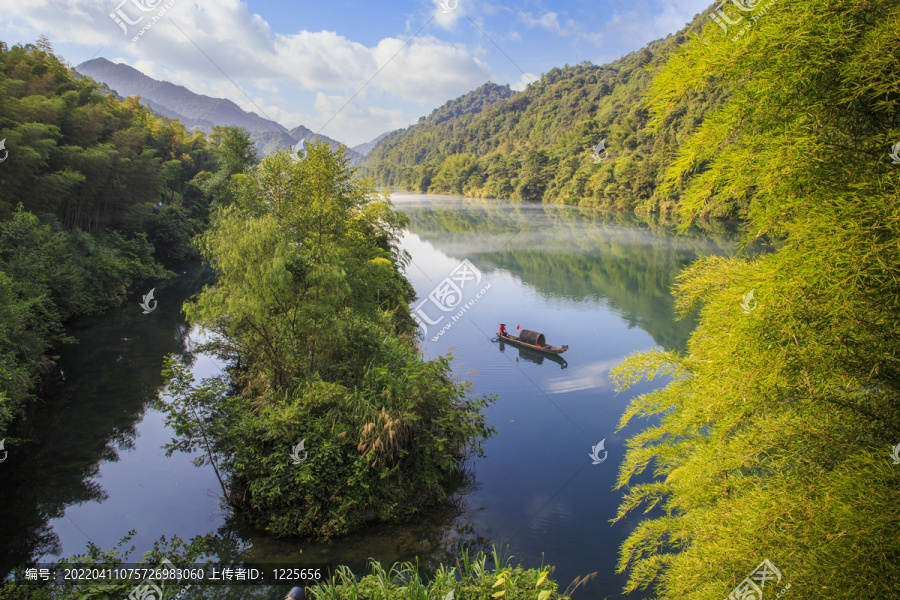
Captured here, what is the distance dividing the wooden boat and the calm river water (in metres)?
0.32

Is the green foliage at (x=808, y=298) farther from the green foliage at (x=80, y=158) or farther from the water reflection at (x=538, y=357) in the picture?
the green foliage at (x=80, y=158)

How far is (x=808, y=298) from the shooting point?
2.83 metres

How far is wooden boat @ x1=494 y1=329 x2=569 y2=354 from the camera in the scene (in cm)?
1442

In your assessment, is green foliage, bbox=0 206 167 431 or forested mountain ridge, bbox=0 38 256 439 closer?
green foliage, bbox=0 206 167 431

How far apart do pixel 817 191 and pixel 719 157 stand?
26.3 inches

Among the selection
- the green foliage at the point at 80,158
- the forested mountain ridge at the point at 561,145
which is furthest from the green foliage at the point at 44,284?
the forested mountain ridge at the point at 561,145

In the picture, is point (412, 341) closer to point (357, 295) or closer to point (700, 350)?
point (357, 295)

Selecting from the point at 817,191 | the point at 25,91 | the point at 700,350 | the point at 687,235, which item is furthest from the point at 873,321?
the point at 687,235

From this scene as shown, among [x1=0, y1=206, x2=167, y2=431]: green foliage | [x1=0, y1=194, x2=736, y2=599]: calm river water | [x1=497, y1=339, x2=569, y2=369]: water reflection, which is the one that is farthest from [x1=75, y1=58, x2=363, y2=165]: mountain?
[x1=497, y1=339, x2=569, y2=369]: water reflection

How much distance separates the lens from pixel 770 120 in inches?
118

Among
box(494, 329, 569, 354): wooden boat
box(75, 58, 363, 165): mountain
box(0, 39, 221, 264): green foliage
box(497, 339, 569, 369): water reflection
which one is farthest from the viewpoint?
box(75, 58, 363, 165): mountain

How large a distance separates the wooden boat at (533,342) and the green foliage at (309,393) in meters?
5.68

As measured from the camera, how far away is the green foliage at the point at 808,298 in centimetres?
261

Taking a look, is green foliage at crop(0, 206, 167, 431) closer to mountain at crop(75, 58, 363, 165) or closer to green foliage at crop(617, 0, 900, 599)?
green foliage at crop(617, 0, 900, 599)
